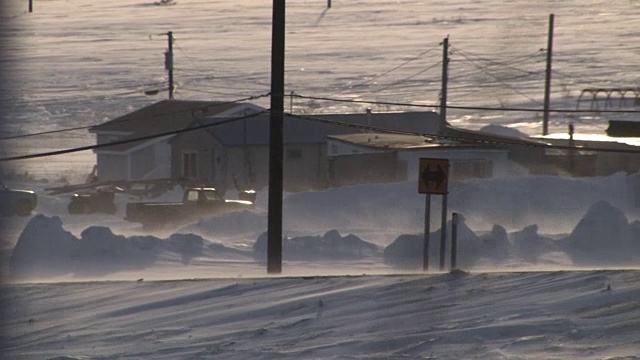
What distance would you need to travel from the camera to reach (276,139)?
1541cm

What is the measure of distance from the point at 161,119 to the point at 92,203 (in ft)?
25.8

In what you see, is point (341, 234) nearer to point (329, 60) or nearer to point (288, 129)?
point (288, 129)

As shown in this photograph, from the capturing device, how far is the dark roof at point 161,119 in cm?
3669

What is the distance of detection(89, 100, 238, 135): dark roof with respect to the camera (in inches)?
1444

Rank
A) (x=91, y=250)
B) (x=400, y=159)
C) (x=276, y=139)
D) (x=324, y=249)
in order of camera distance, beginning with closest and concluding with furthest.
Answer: (x=276, y=139)
(x=91, y=250)
(x=324, y=249)
(x=400, y=159)

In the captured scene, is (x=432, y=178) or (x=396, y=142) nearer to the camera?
(x=432, y=178)

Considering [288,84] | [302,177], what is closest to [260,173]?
[302,177]

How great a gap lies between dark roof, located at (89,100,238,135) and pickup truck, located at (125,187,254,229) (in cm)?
848

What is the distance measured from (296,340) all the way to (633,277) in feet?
11.7

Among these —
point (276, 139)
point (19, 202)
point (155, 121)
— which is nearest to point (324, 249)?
point (276, 139)

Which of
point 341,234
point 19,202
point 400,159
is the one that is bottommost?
point 19,202

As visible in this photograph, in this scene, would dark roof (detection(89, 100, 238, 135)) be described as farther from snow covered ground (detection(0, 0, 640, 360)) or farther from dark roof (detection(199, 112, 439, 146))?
snow covered ground (detection(0, 0, 640, 360))

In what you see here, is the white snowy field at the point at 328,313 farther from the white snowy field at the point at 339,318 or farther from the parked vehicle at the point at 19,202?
the parked vehicle at the point at 19,202

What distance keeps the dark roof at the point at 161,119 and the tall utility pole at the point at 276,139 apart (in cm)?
2094
